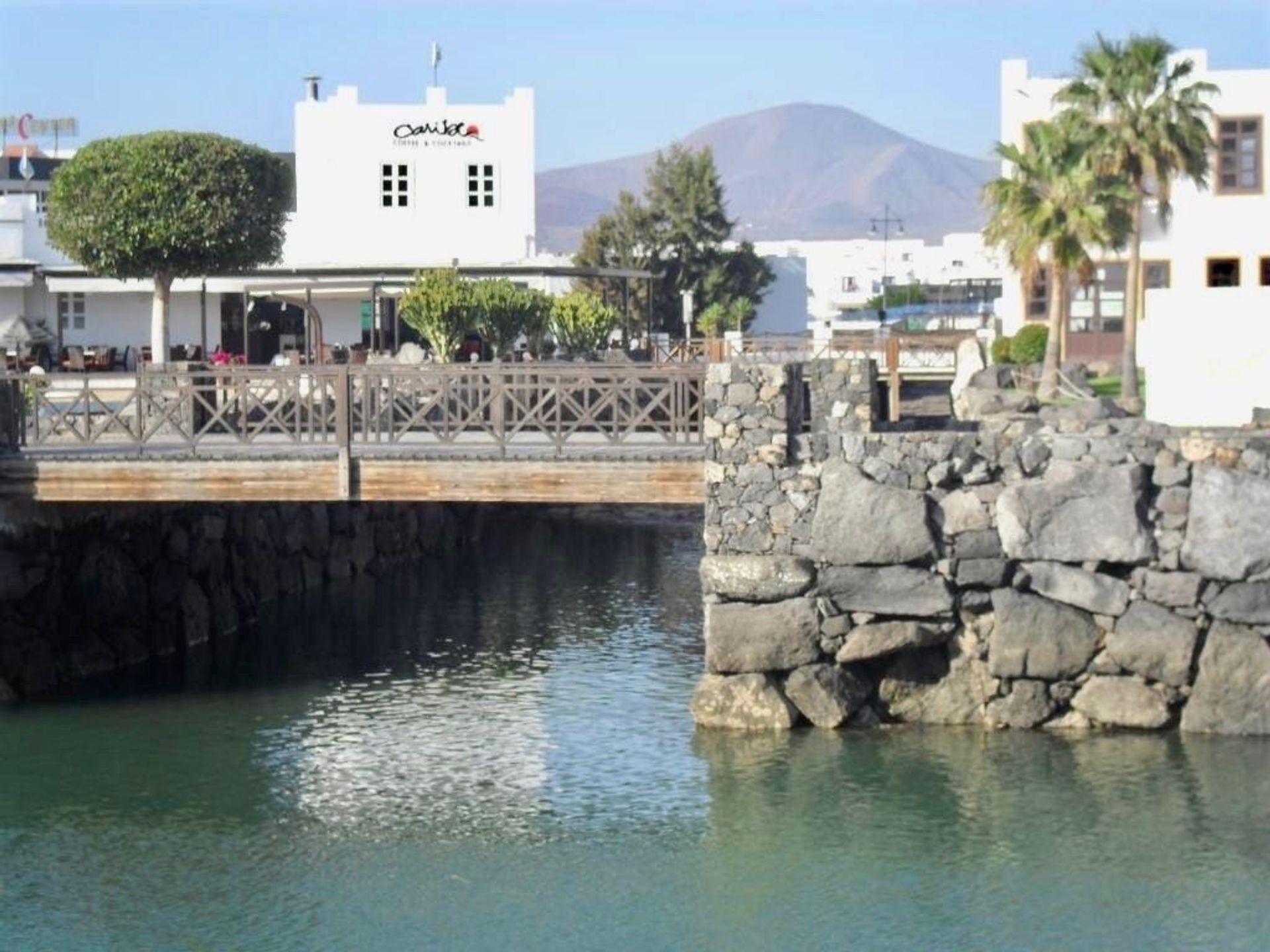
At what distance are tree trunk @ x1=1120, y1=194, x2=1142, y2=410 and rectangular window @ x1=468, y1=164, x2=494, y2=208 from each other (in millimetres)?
14414

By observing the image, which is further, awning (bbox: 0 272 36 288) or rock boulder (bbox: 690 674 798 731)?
awning (bbox: 0 272 36 288)

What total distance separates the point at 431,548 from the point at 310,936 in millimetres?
23123

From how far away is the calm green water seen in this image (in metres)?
17.2

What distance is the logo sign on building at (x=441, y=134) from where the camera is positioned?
165 ft

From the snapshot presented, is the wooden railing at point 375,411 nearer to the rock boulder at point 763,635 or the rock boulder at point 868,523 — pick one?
the rock boulder at point 868,523

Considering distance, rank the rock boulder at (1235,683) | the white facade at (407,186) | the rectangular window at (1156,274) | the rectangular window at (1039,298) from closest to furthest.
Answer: the rock boulder at (1235,683)
the rectangular window at (1156,274)
the rectangular window at (1039,298)
the white facade at (407,186)

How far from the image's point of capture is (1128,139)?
1626 inches

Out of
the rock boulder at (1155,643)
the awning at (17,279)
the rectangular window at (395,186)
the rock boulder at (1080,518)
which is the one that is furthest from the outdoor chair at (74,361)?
the rock boulder at (1155,643)

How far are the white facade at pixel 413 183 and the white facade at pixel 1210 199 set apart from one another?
11132 millimetres

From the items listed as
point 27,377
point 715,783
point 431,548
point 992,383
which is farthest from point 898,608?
point 431,548

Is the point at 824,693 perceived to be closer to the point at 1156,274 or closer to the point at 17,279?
the point at 1156,274

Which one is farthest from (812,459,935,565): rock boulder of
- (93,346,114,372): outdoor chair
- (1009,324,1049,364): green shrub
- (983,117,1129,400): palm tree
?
(93,346,114,372): outdoor chair

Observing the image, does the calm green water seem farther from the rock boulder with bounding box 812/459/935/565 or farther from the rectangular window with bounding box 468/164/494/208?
the rectangular window with bounding box 468/164/494/208

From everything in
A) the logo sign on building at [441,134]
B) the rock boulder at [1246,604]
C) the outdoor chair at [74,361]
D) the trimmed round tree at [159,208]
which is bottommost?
the rock boulder at [1246,604]
